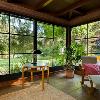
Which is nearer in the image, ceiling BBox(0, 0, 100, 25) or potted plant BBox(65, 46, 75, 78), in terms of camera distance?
ceiling BBox(0, 0, 100, 25)

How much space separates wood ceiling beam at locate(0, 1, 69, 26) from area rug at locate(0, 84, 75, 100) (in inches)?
95.3

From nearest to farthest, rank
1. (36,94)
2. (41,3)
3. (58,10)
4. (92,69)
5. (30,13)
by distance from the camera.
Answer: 1. (36,94)
2. (92,69)
3. (41,3)
4. (30,13)
5. (58,10)

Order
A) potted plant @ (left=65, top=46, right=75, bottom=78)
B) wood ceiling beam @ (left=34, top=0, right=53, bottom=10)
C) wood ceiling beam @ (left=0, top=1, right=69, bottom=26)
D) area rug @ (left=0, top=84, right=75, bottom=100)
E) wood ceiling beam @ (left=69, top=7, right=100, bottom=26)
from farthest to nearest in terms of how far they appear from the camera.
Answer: potted plant @ (left=65, top=46, right=75, bottom=78)
wood ceiling beam @ (left=69, top=7, right=100, bottom=26)
wood ceiling beam @ (left=34, top=0, right=53, bottom=10)
wood ceiling beam @ (left=0, top=1, right=69, bottom=26)
area rug @ (left=0, top=84, right=75, bottom=100)

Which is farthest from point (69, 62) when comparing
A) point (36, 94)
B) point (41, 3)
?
point (41, 3)

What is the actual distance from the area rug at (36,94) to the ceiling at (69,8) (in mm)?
2632

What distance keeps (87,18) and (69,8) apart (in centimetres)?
102

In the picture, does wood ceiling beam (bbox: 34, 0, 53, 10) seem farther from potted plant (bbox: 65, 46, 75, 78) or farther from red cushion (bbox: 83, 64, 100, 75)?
red cushion (bbox: 83, 64, 100, 75)

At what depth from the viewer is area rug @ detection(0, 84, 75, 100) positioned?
138 inches

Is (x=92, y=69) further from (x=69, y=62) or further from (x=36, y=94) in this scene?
(x=36, y=94)

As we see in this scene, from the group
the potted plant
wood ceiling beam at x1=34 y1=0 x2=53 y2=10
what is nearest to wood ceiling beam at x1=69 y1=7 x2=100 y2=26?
the potted plant

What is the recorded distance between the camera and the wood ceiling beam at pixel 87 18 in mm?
5258

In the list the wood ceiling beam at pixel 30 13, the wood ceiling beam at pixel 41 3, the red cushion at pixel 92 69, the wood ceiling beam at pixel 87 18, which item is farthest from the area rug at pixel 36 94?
the wood ceiling beam at pixel 87 18

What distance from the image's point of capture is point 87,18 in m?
5.66

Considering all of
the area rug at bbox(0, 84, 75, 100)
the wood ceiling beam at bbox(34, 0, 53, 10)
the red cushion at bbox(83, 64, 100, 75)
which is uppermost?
the wood ceiling beam at bbox(34, 0, 53, 10)
